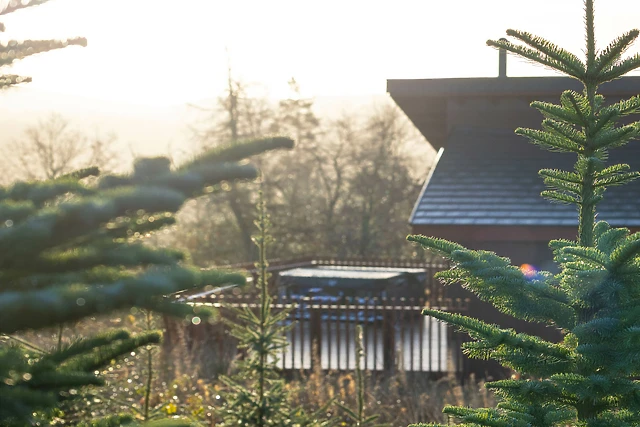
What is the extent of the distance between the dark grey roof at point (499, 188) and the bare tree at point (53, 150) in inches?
740

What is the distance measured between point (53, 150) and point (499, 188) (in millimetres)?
21562

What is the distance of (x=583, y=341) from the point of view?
9.71 feet

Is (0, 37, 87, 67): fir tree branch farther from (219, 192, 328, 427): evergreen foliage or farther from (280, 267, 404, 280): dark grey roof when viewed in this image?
(280, 267, 404, 280): dark grey roof

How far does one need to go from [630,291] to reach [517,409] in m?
0.70

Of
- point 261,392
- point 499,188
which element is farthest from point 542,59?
point 499,188

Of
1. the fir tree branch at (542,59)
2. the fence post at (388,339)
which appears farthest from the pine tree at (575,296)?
the fence post at (388,339)

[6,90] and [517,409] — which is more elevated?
[6,90]

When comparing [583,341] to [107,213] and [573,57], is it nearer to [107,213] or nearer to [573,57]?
[573,57]

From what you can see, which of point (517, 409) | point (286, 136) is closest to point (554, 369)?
point (517, 409)

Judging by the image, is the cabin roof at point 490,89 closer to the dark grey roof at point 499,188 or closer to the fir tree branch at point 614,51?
the dark grey roof at point 499,188

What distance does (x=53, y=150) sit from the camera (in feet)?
92.7

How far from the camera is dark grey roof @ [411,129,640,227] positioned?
419 inches

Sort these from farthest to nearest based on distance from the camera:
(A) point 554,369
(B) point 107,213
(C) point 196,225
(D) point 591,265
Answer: (C) point 196,225, (A) point 554,369, (D) point 591,265, (B) point 107,213

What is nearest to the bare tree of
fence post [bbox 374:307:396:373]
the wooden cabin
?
the wooden cabin
